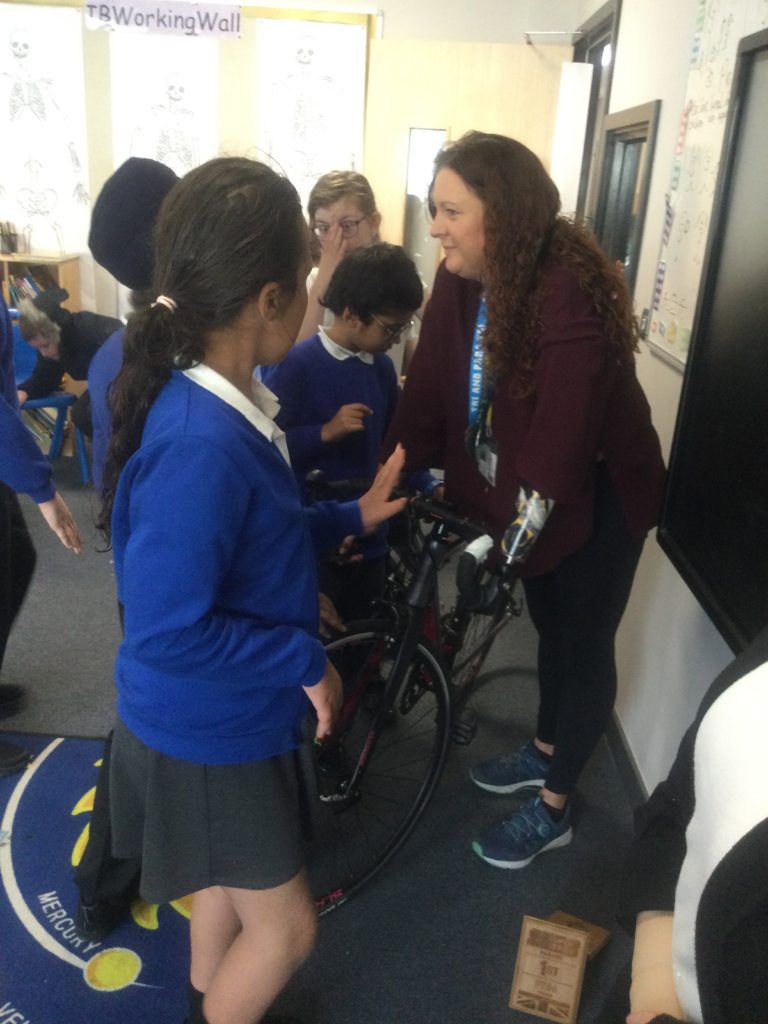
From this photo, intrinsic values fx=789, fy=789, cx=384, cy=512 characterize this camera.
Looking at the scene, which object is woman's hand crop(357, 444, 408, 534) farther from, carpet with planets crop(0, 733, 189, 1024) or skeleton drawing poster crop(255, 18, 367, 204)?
skeleton drawing poster crop(255, 18, 367, 204)

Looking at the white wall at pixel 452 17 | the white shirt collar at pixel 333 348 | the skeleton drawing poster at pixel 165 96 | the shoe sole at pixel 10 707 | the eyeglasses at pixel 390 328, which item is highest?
the white wall at pixel 452 17

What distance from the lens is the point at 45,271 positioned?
166 inches

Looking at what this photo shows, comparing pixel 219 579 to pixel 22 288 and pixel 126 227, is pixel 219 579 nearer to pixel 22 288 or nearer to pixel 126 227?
pixel 126 227

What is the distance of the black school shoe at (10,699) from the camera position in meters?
2.20

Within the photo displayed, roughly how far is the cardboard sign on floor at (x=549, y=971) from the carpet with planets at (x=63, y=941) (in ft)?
2.05

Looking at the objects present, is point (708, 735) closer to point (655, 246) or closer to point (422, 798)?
point (422, 798)

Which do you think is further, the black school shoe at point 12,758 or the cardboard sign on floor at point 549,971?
the black school shoe at point 12,758

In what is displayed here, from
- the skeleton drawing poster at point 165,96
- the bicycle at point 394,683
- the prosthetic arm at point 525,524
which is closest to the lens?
the prosthetic arm at point 525,524

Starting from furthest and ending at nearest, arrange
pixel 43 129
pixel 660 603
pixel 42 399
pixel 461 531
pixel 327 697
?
pixel 43 129
pixel 42 399
pixel 660 603
pixel 461 531
pixel 327 697

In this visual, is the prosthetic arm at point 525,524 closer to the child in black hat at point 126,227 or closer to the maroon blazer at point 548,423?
the maroon blazer at point 548,423

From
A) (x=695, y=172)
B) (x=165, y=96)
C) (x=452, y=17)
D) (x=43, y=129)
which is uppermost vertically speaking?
(x=452, y=17)

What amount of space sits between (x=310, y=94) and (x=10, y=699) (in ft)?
10.2

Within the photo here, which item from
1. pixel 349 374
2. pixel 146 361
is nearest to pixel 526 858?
pixel 349 374

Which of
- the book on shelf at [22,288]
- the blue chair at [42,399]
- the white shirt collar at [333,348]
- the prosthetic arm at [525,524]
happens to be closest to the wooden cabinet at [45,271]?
the book on shelf at [22,288]
